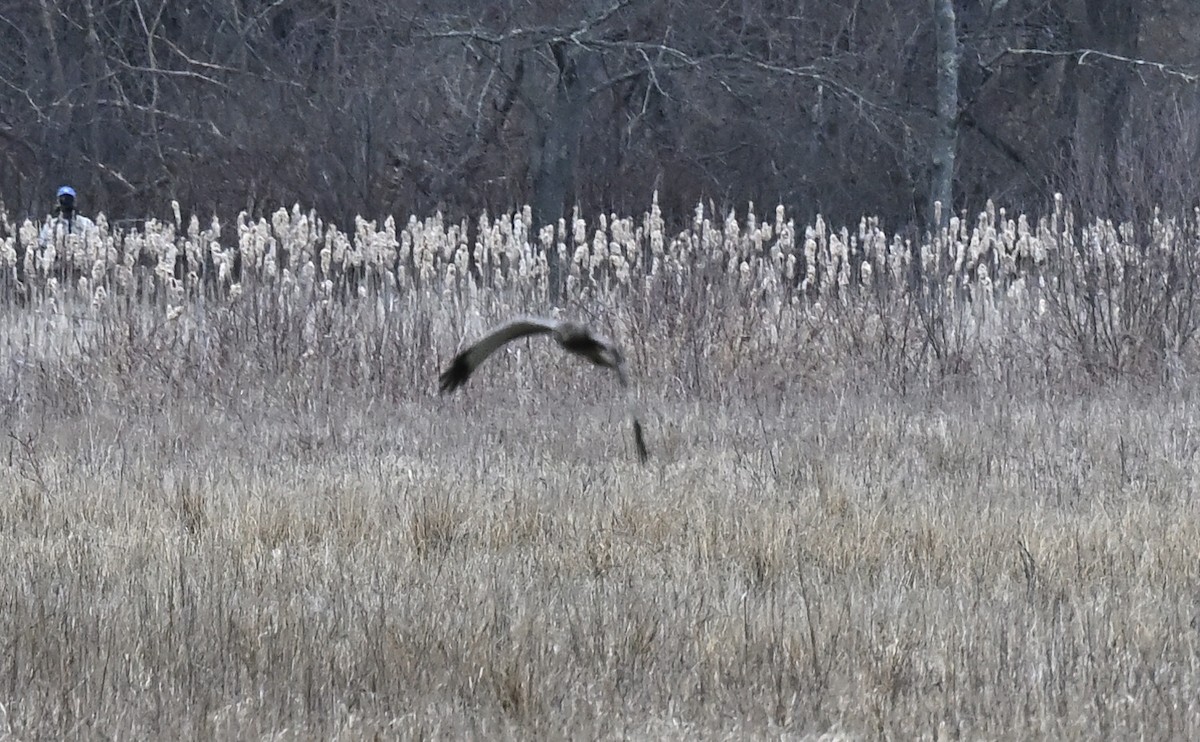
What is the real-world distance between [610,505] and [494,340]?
1.63 meters

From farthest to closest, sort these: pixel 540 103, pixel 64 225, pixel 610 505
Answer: pixel 540 103 < pixel 64 225 < pixel 610 505

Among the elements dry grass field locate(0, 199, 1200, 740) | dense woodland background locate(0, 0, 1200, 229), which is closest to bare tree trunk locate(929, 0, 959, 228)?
dense woodland background locate(0, 0, 1200, 229)

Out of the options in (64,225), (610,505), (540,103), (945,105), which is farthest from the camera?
(540,103)

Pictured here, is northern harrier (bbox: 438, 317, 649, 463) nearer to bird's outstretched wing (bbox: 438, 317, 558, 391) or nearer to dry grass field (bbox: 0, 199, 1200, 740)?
bird's outstretched wing (bbox: 438, 317, 558, 391)

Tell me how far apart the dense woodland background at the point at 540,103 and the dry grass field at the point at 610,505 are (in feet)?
33.6

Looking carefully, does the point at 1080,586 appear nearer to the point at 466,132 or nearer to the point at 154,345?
the point at 154,345

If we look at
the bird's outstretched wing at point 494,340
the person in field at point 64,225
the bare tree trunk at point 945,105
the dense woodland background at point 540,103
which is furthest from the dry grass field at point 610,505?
the dense woodland background at point 540,103

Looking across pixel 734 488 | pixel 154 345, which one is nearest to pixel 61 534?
pixel 734 488

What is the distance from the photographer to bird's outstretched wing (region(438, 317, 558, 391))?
13.1 feet

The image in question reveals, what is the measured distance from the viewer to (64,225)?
10.8 metres

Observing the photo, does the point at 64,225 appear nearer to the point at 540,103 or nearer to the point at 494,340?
the point at 494,340

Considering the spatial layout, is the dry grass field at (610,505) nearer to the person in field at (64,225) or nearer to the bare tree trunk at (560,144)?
the person in field at (64,225)

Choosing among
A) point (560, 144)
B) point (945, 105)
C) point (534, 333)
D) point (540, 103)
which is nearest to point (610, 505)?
point (534, 333)

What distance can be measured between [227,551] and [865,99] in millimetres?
15183
